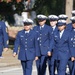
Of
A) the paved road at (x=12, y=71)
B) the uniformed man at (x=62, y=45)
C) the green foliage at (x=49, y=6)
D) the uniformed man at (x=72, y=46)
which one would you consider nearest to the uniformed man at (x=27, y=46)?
the uniformed man at (x=62, y=45)

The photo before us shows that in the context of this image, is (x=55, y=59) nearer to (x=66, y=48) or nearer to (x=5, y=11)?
(x=66, y=48)

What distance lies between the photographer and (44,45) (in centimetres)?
1261

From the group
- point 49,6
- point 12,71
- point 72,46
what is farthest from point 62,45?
point 49,6

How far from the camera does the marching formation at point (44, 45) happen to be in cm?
1191

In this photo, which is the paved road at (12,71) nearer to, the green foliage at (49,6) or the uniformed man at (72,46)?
→ the uniformed man at (72,46)

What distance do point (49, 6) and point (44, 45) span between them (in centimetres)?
1262

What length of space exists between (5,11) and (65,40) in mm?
11043

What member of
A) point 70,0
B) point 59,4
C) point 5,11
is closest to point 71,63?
point 70,0

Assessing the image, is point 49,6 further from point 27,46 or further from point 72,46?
point 27,46

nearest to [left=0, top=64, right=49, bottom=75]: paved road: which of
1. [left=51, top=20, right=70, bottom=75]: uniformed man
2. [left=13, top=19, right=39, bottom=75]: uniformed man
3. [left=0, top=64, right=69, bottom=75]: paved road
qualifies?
[left=0, top=64, right=69, bottom=75]: paved road

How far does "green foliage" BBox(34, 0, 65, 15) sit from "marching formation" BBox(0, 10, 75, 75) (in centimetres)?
1120

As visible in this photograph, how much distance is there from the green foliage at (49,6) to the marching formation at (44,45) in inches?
441

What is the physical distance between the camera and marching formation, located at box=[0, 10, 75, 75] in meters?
11.9

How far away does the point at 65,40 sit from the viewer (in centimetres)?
1196
